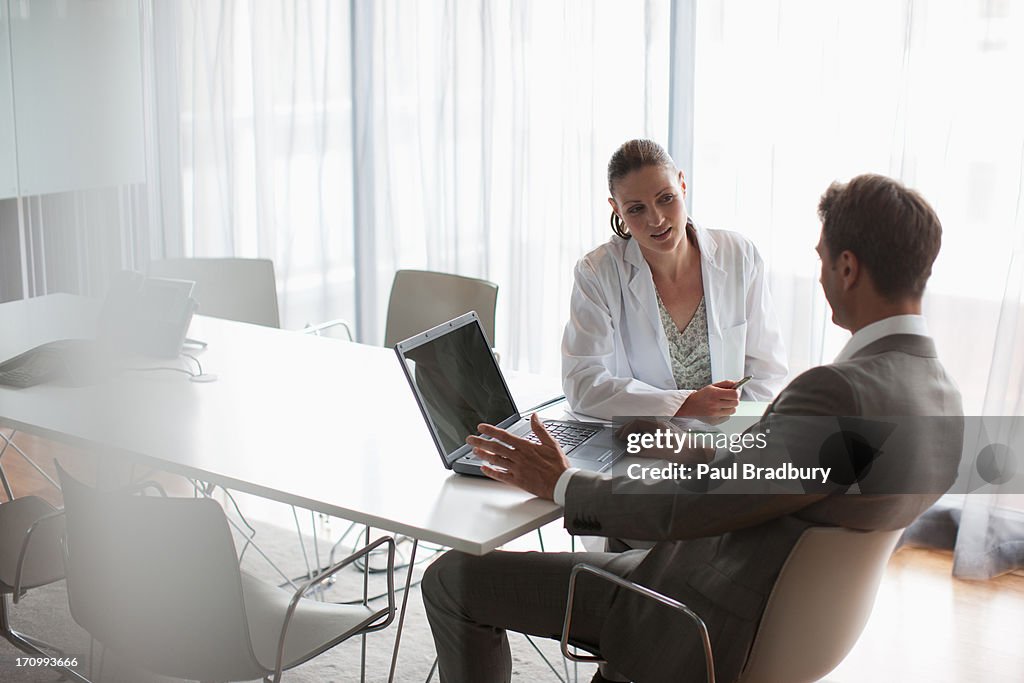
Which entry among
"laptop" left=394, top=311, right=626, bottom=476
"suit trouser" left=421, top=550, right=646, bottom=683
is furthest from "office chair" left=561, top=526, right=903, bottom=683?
"laptop" left=394, top=311, right=626, bottom=476

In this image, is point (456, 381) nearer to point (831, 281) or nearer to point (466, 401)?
point (466, 401)

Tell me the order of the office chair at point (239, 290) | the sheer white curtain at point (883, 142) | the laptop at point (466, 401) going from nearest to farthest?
the laptop at point (466, 401) < the sheer white curtain at point (883, 142) < the office chair at point (239, 290)

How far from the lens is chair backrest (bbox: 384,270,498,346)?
9.81 feet

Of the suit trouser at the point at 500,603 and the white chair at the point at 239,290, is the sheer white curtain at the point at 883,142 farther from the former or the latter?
the suit trouser at the point at 500,603

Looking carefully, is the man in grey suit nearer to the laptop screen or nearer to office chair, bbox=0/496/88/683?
the laptop screen

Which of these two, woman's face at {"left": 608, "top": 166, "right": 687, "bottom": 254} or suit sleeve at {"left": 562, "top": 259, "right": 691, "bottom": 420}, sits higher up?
woman's face at {"left": 608, "top": 166, "right": 687, "bottom": 254}

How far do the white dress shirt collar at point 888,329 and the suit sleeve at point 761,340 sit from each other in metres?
1.02

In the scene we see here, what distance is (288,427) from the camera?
2.22 meters

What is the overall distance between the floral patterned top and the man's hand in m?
0.70

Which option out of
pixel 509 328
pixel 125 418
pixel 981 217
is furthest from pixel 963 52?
pixel 125 418

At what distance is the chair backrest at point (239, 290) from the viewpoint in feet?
11.1

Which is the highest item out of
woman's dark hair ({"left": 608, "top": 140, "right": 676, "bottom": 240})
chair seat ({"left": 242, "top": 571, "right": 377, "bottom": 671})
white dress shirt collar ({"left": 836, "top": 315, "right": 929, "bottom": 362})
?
woman's dark hair ({"left": 608, "top": 140, "right": 676, "bottom": 240})

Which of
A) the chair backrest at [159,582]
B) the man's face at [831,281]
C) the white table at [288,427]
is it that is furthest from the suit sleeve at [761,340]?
the chair backrest at [159,582]

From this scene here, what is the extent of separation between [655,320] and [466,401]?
0.61 m
